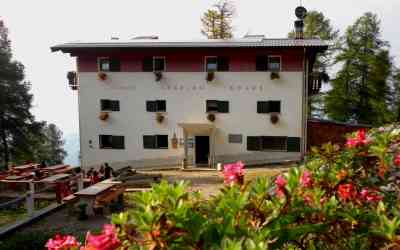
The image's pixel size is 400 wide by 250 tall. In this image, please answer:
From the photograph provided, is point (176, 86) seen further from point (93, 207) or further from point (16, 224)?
point (16, 224)

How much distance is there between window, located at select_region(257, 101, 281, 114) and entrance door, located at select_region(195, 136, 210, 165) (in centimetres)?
448

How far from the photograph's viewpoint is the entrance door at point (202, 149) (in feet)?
83.6

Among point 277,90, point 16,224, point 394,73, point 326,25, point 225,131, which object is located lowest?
point 16,224

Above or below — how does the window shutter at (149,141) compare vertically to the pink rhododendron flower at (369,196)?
below

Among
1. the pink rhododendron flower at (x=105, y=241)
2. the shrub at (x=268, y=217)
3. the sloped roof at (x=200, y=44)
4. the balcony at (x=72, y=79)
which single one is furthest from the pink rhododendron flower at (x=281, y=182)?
the balcony at (x=72, y=79)

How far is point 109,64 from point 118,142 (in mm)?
6031

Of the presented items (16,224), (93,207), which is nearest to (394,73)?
(93,207)

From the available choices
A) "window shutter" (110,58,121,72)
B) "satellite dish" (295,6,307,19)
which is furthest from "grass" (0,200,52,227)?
"satellite dish" (295,6,307,19)

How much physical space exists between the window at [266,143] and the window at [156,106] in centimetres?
672

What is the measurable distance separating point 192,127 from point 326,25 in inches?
933

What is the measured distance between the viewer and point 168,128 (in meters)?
25.1

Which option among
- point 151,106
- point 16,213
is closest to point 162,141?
point 151,106

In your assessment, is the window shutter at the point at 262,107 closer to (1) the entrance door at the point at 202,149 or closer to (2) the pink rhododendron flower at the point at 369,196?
(1) the entrance door at the point at 202,149

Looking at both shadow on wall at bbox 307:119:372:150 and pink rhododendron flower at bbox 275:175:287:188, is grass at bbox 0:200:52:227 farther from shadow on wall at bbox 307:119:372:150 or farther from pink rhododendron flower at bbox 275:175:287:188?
shadow on wall at bbox 307:119:372:150
